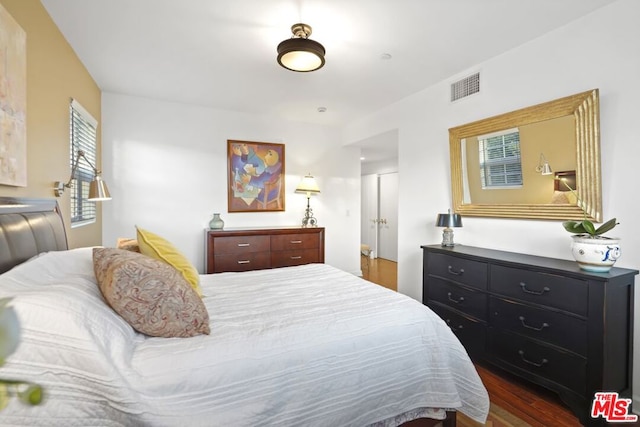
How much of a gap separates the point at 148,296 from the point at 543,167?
2.86 m

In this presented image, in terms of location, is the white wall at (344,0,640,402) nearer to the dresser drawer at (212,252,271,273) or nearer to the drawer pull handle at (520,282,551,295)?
the drawer pull handle at (520,282,551,295)

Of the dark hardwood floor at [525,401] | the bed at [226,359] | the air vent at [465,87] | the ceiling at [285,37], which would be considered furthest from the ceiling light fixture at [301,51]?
the dark hardwood floor at [525,401]

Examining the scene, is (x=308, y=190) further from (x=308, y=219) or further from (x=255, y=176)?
(x=255, y=176)

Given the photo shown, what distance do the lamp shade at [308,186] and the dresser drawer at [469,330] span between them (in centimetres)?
253

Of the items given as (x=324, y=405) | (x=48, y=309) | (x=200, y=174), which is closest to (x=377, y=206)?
(x=200, y=174)

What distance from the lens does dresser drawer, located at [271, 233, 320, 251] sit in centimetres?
411

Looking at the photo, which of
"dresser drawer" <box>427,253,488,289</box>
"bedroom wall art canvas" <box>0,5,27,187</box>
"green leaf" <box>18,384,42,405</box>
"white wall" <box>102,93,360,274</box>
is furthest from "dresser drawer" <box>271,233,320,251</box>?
"green leaf" <box>18,384,42,405</box>

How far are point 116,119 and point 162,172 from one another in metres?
0.81

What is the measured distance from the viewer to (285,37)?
2436 millimetres

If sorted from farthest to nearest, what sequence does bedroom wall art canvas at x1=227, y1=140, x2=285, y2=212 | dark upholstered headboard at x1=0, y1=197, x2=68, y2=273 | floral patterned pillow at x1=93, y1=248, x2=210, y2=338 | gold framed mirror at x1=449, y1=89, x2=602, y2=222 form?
bedroom wall art canvas at x1=227, y1=140, x2=285, y2=212, gold framed mirror at x1=449, y1=89, x2=602, y2=222, dark upholstered headboard at x1=0, y1=197, x2=68, y2=273, floral patterned pillow at x1=93, y1=248, x2=210, y2=338

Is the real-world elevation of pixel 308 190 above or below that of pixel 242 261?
above

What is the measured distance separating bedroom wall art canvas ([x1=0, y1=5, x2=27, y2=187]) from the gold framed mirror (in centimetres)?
338

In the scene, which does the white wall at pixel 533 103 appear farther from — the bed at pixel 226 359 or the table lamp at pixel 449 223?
the bed at pixel 226 359

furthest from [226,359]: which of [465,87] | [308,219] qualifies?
[308,219]
